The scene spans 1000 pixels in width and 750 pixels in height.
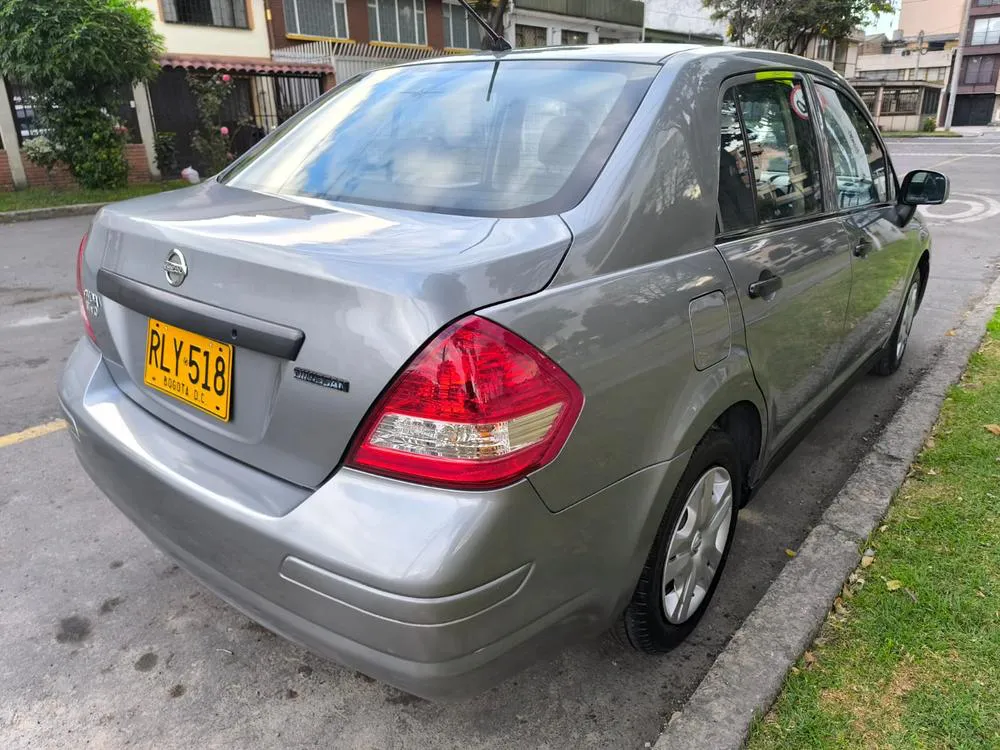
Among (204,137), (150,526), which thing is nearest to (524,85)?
(150,526)

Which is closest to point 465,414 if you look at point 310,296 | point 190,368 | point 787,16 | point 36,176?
point 310,296

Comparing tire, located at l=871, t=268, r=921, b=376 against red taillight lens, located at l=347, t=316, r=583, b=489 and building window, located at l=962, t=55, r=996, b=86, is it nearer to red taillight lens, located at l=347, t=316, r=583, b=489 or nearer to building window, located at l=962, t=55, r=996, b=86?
red taillight lens, located at l=347, t=316, r=583, b=489

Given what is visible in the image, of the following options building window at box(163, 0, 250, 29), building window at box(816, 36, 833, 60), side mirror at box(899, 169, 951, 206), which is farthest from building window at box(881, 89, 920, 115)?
side mirror at box(899, 169, 951, 206)

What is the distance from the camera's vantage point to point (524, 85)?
7.41 ft

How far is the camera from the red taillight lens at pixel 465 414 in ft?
4.70

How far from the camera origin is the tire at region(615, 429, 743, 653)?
199 centimetres

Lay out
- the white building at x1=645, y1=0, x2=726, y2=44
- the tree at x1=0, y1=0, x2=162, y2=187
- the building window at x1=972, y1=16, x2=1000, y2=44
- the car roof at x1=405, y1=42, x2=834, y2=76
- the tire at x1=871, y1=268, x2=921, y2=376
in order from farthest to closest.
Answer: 1. the building window at x1=972, y1=16, x2=1000, y2=44
2. the white building at x1=645, y1=0, x2=726, y2=44
3. the tree at x1=0, y1=0, x2=162, y2=187
4. the tire at x1=871, y1=268, x2=921, y2=376
5. the car roof at x1=405, y1=42, x2=834, y2=76

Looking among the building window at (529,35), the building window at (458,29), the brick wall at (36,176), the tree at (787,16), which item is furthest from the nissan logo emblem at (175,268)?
the tree at (787,16)

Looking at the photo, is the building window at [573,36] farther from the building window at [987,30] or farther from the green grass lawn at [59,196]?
the building window at [987,30]

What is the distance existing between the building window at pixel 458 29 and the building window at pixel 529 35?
1.97 m

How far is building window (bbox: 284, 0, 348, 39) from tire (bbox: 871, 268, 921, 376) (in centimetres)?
1949

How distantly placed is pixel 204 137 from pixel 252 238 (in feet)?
56.8

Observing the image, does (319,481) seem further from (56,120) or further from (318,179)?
(56,120)

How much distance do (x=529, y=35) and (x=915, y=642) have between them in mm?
29290
